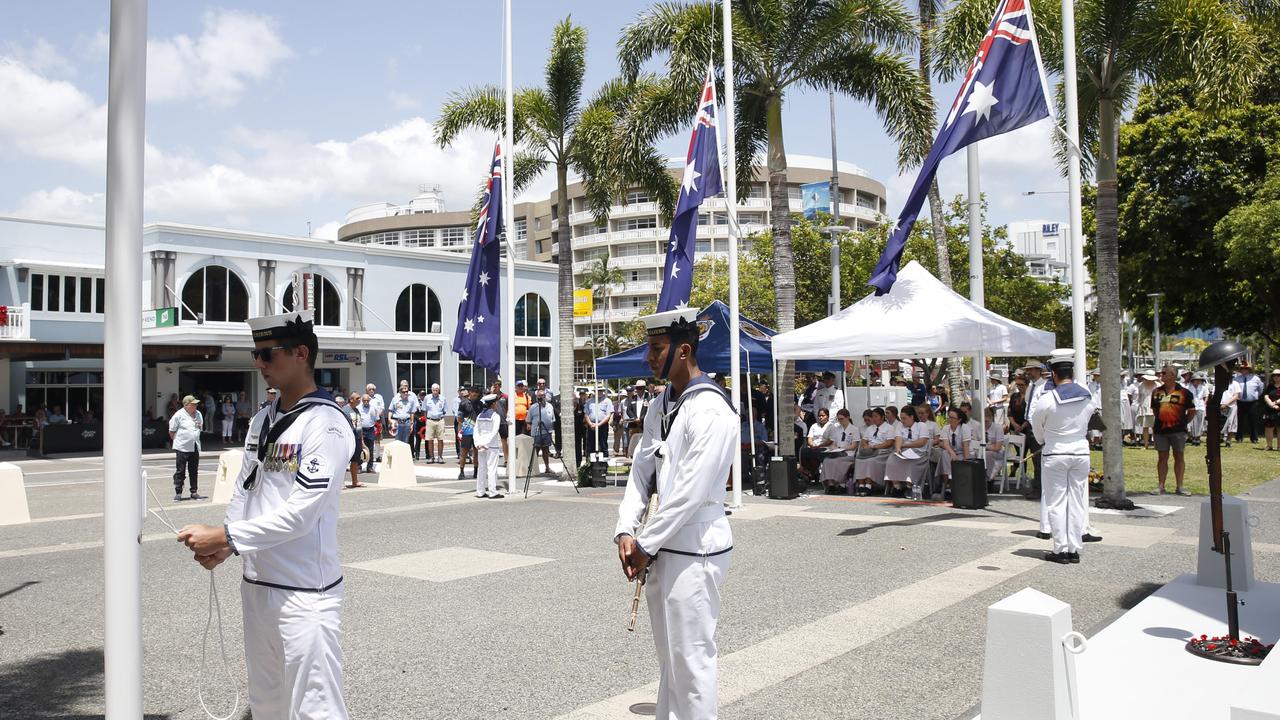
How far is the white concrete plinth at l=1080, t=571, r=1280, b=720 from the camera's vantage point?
5.33 metres

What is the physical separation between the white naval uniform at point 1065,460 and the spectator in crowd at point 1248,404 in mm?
18146

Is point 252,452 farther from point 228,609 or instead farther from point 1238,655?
point 1238,655

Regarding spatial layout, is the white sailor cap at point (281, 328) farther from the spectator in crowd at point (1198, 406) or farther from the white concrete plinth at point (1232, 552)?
the spectator in crowd at point (1198, 406)

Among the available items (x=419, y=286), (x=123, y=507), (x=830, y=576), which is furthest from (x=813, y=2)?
(x=419, y=286)

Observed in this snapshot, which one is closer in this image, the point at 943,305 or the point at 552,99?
the point at 943,305

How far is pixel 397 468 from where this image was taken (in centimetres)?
1927

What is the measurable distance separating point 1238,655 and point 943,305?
9.25 meters

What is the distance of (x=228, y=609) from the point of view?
815cm

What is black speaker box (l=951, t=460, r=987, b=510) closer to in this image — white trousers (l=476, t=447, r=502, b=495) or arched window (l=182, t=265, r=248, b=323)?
white trousers (l=476, t=447, r=502, b=495)

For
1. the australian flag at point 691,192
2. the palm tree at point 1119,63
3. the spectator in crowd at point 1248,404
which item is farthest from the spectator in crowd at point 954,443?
the spectator in crowd at point 1248,404

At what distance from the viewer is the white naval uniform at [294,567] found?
3.61 m

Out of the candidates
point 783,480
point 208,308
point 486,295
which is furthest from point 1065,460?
point 208,308

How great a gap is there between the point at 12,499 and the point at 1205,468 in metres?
21.2

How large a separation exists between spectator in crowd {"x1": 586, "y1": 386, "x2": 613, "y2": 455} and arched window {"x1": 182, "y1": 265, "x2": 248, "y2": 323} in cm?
1802
